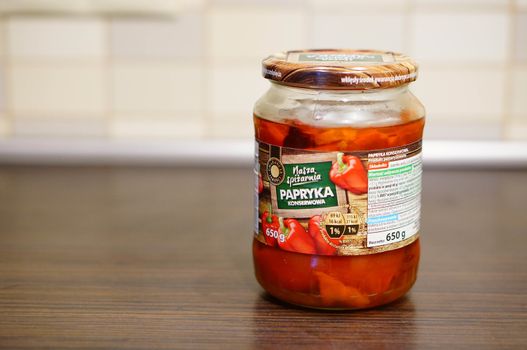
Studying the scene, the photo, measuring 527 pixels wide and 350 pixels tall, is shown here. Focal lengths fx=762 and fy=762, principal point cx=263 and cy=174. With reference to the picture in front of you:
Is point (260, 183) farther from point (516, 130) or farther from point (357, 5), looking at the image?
point (516, 130)

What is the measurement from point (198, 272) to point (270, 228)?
16 centimetres

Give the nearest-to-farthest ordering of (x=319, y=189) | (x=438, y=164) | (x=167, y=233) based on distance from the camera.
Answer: (x=319, y=189)
(x=167, y=233)
(x=438, y=164)

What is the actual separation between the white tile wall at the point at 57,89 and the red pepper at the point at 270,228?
0.78m

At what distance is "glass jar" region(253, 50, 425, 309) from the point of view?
0.69 meters

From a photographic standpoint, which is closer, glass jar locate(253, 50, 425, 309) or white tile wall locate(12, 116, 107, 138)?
glass jar locate(253, 50, 425, 309)

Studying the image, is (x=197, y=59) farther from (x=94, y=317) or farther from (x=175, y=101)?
(x=94, y=317)

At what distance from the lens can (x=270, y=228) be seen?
0.73 m

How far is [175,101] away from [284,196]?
29.7 inches

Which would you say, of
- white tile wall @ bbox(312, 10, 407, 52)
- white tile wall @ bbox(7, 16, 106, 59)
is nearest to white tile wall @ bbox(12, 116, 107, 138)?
white tile wall @ bbox(7, 16, 106, 59)

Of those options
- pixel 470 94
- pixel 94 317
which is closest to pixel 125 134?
pixel 470 94

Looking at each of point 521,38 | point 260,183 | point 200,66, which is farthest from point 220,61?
point 260,183

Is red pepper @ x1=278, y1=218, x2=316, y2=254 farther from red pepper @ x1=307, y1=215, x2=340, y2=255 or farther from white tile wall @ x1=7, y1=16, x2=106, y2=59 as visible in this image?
white tile wall @ x1=7, y1=16, x2=106, y2=59

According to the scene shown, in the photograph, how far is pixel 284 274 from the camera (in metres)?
0.73

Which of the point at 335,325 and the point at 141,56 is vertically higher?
the point at 141,56
